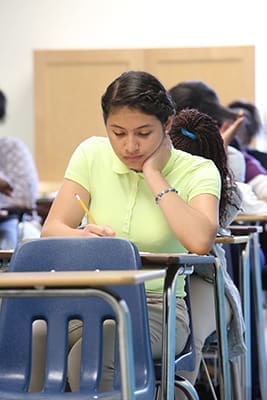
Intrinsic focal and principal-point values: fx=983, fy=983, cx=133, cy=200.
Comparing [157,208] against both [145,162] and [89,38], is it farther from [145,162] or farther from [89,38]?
[89,38]

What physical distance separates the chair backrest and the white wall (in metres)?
5.71

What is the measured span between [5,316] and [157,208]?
0.58 meters

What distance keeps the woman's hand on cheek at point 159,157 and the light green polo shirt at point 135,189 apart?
0.04 meters

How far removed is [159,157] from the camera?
2811 mm

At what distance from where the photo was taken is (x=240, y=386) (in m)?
3.45

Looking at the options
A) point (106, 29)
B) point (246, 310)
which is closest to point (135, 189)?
point (246, 310)

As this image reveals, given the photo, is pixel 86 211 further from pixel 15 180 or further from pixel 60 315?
pixel 15 180

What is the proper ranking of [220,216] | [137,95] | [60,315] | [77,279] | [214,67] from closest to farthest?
[77,279] → [60,315] → [137,95] → [220,216] → [214,67]

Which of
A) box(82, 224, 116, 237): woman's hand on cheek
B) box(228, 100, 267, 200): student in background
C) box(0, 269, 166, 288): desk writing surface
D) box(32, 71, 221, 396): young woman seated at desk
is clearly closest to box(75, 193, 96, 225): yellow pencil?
box(32, 71, 221, 396): young woman seated at desk

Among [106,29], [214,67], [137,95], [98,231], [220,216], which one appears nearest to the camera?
[98,231]

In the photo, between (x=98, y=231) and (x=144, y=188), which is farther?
(x=144, y=188)

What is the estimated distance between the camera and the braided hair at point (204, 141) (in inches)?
127

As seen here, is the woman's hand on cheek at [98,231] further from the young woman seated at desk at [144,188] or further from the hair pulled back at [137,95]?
the hair pulled back at [137,95]

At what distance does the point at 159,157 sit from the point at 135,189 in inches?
4.5
